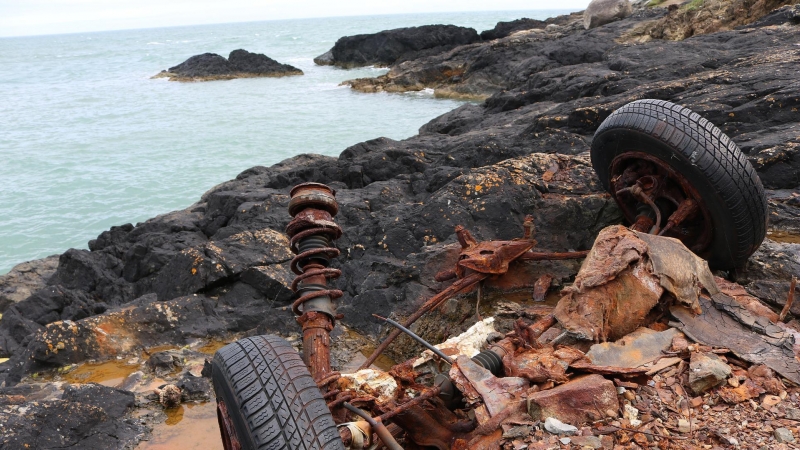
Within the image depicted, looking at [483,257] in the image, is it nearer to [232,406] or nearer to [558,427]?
[558,427]

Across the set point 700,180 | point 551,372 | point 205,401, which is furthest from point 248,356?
point 700,180

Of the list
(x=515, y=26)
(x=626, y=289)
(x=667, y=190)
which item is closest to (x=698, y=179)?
(x=667, y=190)

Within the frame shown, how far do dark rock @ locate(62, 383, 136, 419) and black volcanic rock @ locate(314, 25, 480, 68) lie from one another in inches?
1160

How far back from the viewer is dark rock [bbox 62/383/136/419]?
3.95 metres

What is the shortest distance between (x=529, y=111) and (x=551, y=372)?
9.56 m

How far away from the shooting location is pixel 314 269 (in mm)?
3529

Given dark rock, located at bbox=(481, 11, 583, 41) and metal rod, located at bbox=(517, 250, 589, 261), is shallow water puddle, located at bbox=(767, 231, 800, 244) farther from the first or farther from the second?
dark rock, located at bbox=(481, 11, 583, 41)

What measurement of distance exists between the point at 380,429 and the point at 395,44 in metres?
36.9

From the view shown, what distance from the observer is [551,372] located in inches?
109

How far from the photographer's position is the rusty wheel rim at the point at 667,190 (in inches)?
153

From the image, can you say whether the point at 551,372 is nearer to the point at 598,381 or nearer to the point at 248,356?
the point at 598,381

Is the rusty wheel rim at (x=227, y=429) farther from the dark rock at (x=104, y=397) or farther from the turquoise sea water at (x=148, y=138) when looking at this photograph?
the turquoise sea water at (x=148, y=138)

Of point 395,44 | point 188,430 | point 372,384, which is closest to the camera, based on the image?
point 372,384

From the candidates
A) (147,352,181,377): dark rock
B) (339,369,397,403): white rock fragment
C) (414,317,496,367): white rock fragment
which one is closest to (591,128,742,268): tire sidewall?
(414,317,496,367): white rock fragment
